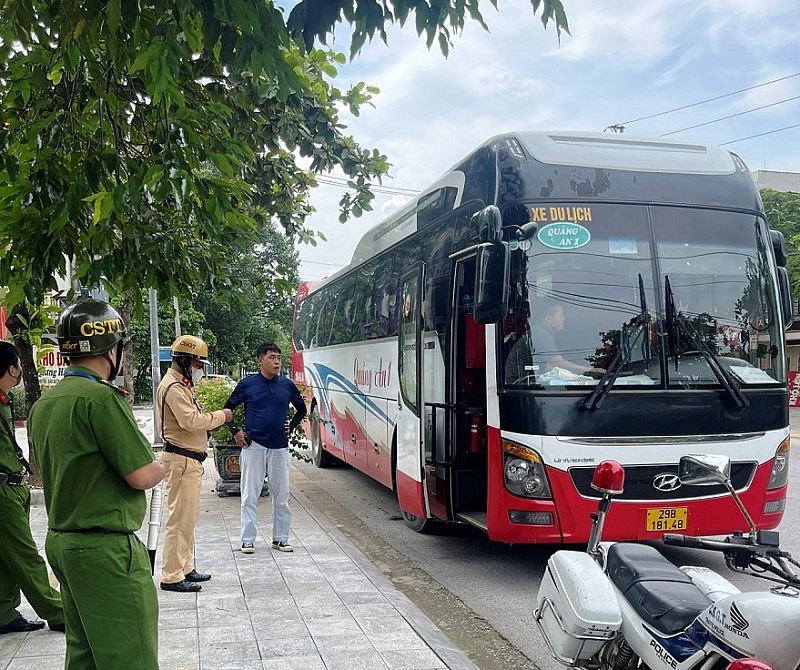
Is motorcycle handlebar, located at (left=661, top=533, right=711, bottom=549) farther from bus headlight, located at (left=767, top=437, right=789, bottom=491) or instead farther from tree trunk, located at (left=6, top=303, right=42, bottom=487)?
tree trunk, located at (left=6, top=303, right=42, bottom=487)

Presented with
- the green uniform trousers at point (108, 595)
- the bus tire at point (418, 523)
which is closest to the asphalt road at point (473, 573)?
the bus tire at point (418, 523)

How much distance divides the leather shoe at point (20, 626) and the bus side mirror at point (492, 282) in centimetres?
367

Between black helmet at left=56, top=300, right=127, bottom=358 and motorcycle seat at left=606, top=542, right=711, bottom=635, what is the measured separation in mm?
2495

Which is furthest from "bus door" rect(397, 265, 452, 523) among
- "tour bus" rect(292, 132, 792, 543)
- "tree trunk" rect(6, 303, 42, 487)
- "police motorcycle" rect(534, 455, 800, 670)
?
"tree trunk" rect(6, 303, 42, 487)

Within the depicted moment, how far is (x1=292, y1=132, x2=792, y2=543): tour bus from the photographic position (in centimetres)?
609

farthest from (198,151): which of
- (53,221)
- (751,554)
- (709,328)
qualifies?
(709,328)

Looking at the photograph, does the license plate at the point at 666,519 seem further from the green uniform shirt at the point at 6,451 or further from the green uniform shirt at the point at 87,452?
the green uniform shirt at the point at 6,451

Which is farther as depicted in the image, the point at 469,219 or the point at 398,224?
the point at 398,224

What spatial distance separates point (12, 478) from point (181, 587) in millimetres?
1552

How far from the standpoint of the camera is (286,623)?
5.23 meters

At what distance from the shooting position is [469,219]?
7.00 m

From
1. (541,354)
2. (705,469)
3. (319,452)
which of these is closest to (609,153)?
(541,354)

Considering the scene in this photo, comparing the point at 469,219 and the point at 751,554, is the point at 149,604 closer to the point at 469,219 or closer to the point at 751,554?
the point at 751,554

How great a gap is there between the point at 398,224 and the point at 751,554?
7016 millimetres
